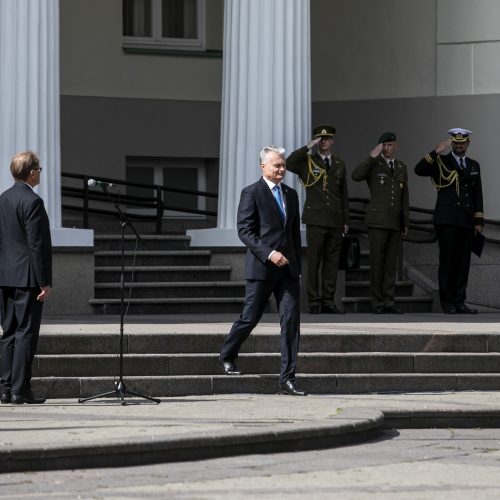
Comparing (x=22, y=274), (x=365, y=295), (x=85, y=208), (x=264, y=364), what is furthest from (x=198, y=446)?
(x=85, y=208)

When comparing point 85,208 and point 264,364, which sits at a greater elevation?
point 85,208

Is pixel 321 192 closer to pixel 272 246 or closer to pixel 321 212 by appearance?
pixel 321 212

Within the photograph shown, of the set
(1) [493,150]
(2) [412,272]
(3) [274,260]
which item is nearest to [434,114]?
(1) [493,150]

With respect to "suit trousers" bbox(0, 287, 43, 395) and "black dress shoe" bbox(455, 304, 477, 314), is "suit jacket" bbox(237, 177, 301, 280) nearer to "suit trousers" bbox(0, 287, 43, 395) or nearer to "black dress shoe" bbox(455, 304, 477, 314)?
"suit trousers" bbox(0, 287, 43, 395)

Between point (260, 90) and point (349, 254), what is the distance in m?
2.30

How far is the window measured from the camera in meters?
23.8

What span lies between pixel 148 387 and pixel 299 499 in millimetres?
4729

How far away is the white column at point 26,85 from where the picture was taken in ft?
60.6

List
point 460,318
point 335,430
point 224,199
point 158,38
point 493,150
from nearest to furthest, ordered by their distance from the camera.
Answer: point 335,430
point 460,318
point 224,199
point 493,150
point 158,38

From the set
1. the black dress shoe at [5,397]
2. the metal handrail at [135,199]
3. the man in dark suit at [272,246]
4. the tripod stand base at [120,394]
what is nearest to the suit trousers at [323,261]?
the metal handrail at [135,199]

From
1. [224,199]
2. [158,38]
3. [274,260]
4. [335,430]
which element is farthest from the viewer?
[158,38]

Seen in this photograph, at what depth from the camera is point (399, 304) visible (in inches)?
797

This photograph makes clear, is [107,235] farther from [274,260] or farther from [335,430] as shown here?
[335,430]

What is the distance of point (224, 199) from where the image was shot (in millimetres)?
19984
